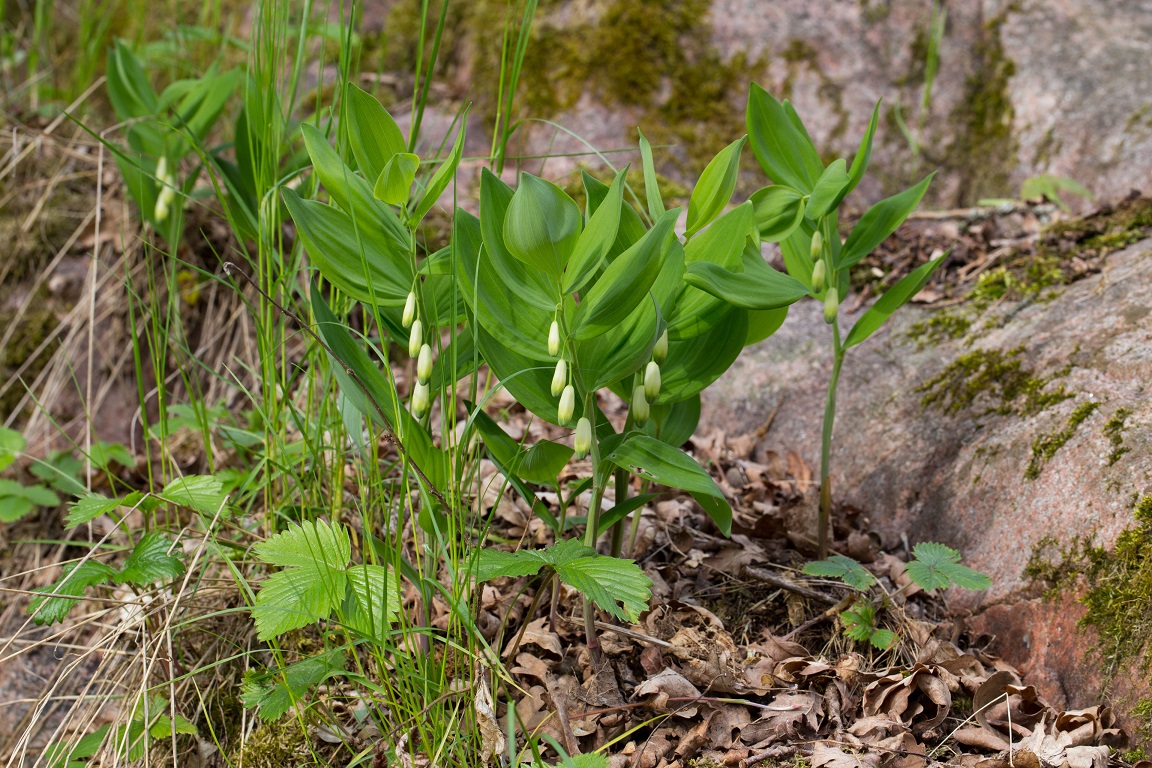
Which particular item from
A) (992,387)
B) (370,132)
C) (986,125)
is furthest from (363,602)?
(986,125)

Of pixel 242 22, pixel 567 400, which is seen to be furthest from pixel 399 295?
pixel 242 22

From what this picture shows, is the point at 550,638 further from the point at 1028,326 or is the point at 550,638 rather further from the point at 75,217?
the point at 75,217

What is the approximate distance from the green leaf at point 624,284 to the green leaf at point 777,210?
37 centimetres

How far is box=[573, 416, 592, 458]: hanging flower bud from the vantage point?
134 centimetres

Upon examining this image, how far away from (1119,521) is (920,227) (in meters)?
1.70

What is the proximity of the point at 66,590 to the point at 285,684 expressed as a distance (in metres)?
0.49

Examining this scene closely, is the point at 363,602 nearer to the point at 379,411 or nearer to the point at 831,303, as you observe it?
the point at 379,411

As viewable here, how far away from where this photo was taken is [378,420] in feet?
4.89

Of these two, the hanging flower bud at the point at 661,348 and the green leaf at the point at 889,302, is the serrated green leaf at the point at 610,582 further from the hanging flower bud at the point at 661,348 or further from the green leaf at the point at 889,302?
the green leaf at the point at 889,302

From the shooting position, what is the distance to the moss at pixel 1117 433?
5.76 ft

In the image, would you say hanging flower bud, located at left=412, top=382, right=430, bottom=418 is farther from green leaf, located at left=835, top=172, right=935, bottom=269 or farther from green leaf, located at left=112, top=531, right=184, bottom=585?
green leaf, located at left=835, top=172, right=935, bottom=269

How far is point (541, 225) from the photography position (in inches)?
48.1

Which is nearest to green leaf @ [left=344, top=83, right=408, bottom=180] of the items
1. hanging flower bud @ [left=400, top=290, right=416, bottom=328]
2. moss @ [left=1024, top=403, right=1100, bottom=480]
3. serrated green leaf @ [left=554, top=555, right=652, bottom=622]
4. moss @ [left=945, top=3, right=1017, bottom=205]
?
hanging flower bud @ [left=400, top=290, right=416, bottom=328]

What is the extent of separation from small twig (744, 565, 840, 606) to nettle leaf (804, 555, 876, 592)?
13 cm
